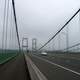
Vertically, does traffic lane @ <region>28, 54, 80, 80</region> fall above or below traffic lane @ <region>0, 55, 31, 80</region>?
below

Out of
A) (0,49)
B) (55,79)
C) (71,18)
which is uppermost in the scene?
(71,18)

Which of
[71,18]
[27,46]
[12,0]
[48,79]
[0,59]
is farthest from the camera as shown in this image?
[27,46]

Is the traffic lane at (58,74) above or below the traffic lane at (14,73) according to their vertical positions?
below

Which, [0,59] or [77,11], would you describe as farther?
[77,11]

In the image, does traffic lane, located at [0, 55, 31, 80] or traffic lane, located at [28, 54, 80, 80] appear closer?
traffic lane, located at [0, 55, 31, 80]

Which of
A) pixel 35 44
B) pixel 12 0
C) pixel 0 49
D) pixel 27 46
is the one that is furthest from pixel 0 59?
pixel 35 44

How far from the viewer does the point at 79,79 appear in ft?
33.4

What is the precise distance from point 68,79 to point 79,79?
49 centimetres

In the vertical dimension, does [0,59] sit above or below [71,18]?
below

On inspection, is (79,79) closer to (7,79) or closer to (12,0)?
(7,79)

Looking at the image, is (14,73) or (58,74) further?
(14,73)

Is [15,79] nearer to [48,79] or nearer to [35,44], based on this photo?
[48,79]

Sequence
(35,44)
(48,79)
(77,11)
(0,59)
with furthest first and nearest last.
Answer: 1. (35,44)
2. (77,11)
3. (0,59)
4. (48,79)

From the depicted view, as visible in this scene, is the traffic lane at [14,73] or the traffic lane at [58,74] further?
the traffic lane at [58,74]
